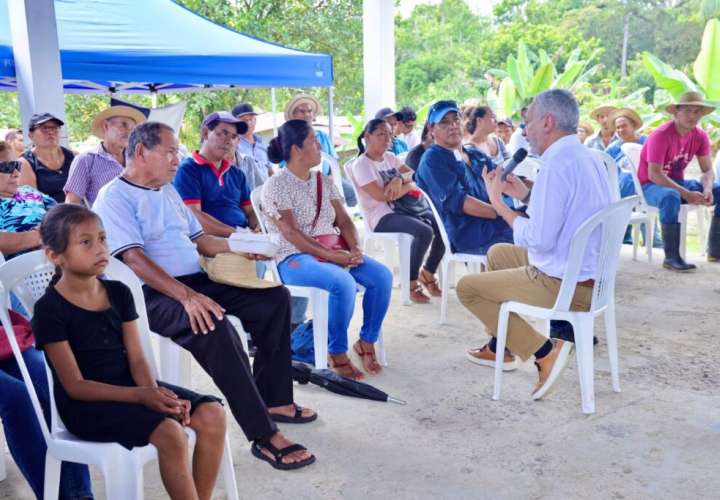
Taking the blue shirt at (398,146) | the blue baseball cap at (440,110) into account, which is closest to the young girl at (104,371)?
the blue baseball cap at (440,110)

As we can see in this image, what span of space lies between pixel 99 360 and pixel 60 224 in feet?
1.35

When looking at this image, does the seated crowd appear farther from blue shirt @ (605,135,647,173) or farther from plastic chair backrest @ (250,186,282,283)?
blue shirt @ (605,135,647,173)

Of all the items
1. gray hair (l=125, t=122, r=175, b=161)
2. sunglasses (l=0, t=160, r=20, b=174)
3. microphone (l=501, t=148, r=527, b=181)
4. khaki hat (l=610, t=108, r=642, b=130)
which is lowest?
microphone (l=501, t=148, r=527, b=181)

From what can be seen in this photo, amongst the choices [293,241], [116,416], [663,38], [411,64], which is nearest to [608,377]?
[293,241]

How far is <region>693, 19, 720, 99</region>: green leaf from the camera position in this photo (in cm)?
1004

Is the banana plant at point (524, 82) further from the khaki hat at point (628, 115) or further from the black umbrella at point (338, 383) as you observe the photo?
the black umbrella at point (338, 383)

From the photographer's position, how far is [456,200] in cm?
436

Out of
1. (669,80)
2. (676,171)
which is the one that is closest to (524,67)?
(669,80)

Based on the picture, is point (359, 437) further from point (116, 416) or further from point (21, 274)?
point (21, 274)

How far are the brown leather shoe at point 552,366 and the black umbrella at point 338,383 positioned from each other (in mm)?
622

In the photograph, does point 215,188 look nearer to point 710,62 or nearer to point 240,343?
point 240,343

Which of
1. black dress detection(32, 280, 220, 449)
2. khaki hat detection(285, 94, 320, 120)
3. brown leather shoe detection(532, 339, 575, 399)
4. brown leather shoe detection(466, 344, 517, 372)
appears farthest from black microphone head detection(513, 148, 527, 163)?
khaki hat detection(285, 94, 320, 120)

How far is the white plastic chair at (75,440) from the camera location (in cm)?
203

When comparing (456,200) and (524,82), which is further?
(524,82)
